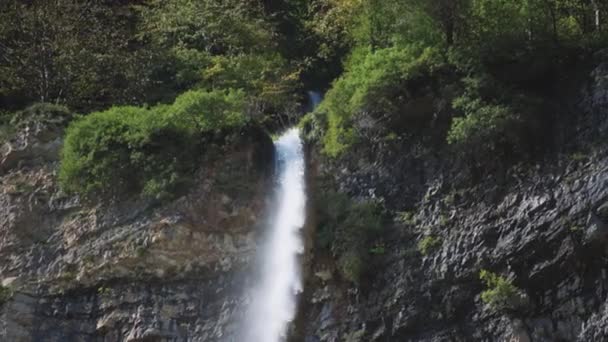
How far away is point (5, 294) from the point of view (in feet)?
54.3

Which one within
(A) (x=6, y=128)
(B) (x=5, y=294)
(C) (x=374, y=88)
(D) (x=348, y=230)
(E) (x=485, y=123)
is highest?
(C) (x=374, y=88)

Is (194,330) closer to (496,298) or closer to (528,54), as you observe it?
(496,298)

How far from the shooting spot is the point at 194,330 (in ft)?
51.6

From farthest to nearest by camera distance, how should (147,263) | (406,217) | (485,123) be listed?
(147,263) < (406,217) < (485,123)

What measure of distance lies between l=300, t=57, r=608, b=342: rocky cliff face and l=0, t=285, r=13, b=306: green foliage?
246 inches

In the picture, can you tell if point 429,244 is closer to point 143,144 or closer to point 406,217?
point 406,217

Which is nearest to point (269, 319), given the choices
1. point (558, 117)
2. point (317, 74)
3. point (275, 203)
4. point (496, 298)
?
point (275, 203)

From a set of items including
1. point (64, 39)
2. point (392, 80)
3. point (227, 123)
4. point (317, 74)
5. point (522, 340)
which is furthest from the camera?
point (317, 74)

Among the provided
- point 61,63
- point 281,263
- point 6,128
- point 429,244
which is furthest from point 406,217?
point 61,63

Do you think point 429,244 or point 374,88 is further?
point 374,88

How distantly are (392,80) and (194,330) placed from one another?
6.36 meters

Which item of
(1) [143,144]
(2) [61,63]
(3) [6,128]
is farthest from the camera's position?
(2) [61,63]

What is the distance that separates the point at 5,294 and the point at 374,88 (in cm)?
868

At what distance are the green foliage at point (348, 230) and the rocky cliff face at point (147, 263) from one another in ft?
4.99
